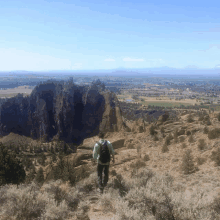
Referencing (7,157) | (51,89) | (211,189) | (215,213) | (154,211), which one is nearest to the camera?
(215,213)

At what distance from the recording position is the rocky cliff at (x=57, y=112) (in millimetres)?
45000

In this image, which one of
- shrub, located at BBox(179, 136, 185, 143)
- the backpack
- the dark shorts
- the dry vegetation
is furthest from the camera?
shrub, located at BBox(179, 136, 185, 143)

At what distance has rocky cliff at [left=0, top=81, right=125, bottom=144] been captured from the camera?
4500cm

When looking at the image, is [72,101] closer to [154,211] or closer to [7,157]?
[7,157]

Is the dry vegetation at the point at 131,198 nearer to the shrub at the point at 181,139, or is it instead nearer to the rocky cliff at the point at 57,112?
the shrub at the point at 181,139

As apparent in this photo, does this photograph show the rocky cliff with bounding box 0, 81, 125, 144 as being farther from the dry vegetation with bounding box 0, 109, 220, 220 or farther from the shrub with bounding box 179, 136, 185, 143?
the dry vegetation with bounding box 0, 109, 220, 220

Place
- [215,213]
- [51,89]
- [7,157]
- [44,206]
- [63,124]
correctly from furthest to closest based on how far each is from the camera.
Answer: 1. [51,89]
2. [63,124]
3. [7,157]
4. [44,206]
5. [215,213]

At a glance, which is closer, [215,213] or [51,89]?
[215,213]

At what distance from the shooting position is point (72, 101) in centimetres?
4691

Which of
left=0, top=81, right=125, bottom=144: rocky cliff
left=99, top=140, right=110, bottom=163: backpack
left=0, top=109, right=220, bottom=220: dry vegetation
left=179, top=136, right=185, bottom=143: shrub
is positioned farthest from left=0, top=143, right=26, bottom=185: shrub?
left=0, top=81, right=125, bottom=144: rocky cliff

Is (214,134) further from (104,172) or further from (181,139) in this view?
(104,172)

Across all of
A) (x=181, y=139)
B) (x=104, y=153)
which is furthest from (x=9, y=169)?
(x=181, y=139)

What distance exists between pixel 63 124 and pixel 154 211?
44.2 meters

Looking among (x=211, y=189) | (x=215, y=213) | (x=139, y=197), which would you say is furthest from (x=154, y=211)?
(x=211, y=189)
